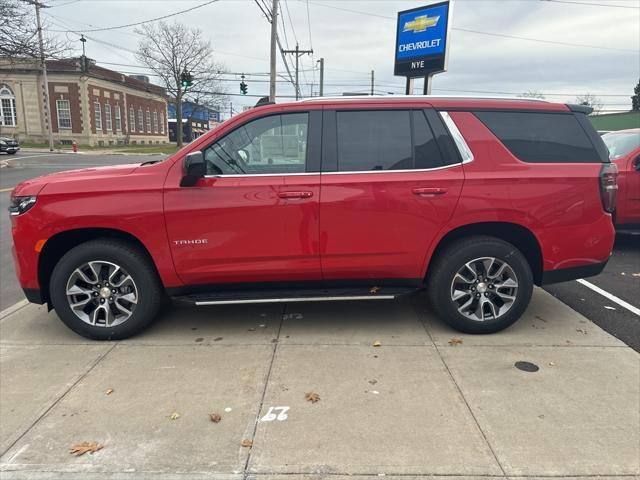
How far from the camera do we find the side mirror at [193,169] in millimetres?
3697

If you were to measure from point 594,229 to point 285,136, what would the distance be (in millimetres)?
2736

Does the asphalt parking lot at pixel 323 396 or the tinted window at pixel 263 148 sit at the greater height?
the tinted window at pixel 263 148

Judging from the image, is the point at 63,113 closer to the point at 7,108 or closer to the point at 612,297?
the point at 7,108

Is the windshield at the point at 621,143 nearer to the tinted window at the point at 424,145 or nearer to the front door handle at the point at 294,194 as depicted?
the tinted window at the point at 424,145

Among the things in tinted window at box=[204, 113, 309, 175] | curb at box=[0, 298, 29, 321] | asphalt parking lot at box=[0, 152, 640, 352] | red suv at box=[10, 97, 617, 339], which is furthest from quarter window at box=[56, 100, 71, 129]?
tinted window at box=[204, 113, 309, 175]

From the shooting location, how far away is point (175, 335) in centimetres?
421

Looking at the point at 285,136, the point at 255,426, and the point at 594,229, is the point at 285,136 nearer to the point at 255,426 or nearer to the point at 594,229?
the point at 255,426

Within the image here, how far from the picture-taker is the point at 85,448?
A: 2.67 meters

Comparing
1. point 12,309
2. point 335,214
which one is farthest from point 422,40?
point 12,309

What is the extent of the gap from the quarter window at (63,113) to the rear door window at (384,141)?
50111 mm

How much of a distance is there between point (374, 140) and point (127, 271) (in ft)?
7.54

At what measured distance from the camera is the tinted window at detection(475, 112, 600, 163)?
4.03 metres

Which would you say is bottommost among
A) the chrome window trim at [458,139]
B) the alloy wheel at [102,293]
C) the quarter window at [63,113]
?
the alloy wheel at [102,293]

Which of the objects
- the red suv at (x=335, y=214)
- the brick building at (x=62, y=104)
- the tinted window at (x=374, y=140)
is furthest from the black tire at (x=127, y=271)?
the brick building at (x=62, y=104)
